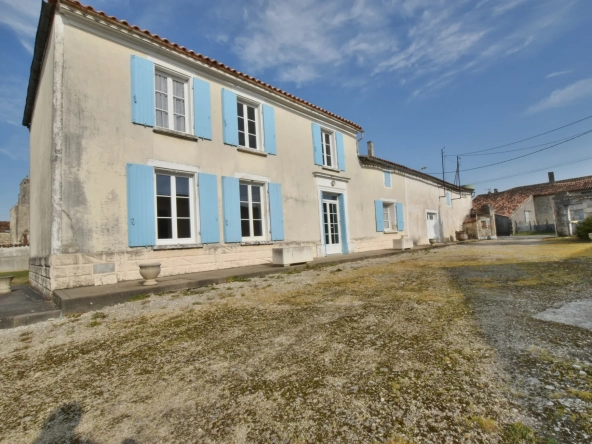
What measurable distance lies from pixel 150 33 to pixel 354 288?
6.99 m

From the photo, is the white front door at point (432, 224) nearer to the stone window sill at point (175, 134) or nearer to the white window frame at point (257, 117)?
the white window frame at point (257, 117)

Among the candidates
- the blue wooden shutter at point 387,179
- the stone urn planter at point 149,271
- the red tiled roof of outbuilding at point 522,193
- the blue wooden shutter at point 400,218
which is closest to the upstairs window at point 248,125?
the stone urn planter at point 149,271

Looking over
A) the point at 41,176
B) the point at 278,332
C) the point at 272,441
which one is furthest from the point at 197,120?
the point at 272,441

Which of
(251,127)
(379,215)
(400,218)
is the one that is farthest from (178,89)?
(400,218)

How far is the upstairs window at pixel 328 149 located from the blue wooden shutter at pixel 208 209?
5405 millimetres

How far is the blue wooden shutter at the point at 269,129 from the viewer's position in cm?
872

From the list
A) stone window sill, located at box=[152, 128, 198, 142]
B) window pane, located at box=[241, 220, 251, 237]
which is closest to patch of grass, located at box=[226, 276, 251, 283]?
window pane, located at box=[241, 220, 251, 237]

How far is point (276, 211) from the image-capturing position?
862 centimetres

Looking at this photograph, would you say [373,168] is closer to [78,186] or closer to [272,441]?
[78,186]

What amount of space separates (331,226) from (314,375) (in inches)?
363

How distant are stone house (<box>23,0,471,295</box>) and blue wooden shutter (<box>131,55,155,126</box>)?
0.08ft

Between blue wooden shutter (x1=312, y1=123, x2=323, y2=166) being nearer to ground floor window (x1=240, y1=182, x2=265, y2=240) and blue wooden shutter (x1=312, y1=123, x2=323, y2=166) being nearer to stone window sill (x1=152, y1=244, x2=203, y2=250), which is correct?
ground floor window (x1=240, y1=182, x2=265, y2=240)

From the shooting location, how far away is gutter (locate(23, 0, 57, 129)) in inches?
215

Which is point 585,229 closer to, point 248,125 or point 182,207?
point 248,125
